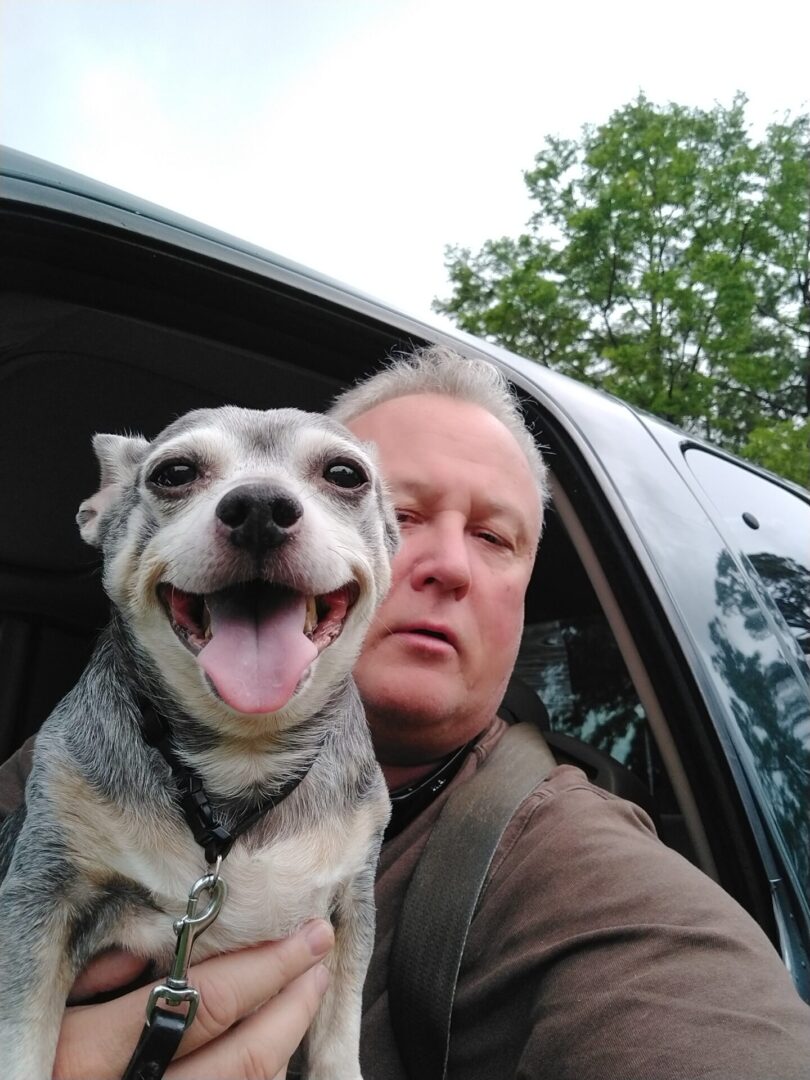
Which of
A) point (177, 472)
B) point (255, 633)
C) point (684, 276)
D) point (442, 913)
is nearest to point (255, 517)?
point (255, 633)

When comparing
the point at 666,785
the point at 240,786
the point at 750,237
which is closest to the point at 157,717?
the point at 240,786

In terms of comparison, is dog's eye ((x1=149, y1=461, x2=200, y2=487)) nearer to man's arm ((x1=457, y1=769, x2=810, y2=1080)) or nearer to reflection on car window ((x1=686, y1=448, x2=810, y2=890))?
man's arm ((x1=457, y1=769, x2=810, y2=1080))

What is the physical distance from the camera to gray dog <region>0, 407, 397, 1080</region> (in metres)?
1.29

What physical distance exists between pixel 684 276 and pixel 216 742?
1768 centimetres

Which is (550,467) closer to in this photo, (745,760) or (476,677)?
(476,677)

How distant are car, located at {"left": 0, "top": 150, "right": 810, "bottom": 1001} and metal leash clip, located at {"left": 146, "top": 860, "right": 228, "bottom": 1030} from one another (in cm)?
123

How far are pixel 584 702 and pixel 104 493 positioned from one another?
9.33 feet

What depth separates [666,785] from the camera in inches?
121

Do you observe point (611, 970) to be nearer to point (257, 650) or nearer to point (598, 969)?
point (598, 969)

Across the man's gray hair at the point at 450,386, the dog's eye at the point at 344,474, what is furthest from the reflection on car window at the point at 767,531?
the dog's eye at the point at 344,474

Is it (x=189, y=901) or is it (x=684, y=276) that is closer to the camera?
(x=189, y=901)

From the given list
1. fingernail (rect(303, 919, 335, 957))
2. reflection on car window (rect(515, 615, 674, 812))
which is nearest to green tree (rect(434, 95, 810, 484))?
reflection on car window (rect(515, 615, 674, 812))

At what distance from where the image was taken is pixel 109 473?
1.81 m

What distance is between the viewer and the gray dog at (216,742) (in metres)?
1.29
